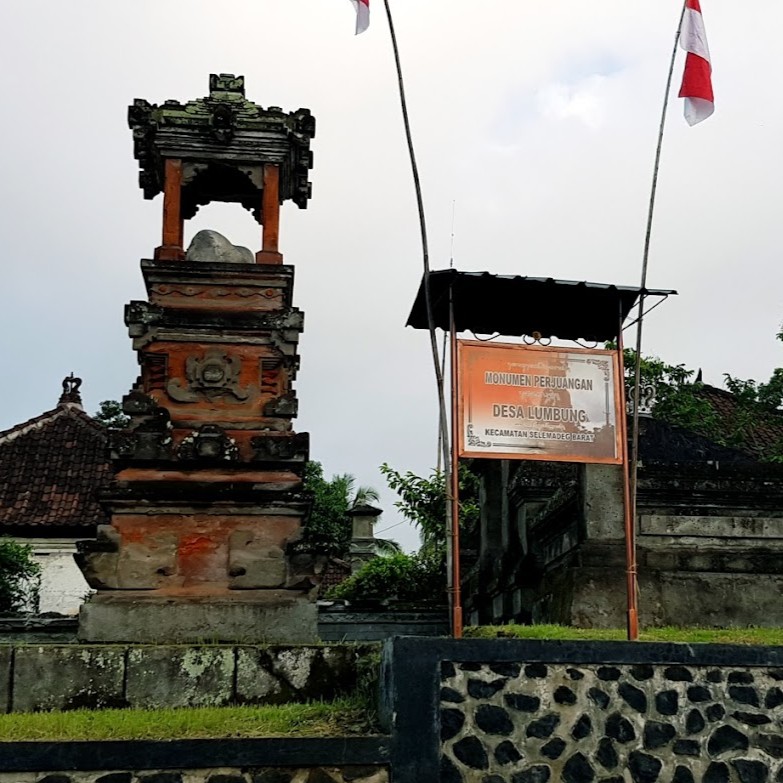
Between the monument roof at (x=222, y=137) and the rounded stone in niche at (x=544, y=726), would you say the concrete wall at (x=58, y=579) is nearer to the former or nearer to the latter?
the monument roof at (x=222, y=137)

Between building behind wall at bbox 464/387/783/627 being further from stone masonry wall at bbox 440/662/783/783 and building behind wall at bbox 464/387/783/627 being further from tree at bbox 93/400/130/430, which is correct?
tree at bbox 93/400/130/430

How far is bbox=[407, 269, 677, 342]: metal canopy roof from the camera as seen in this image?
8906 mm

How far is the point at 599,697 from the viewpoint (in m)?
7.24

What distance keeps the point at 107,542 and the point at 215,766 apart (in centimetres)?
328

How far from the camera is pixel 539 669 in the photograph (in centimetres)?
724

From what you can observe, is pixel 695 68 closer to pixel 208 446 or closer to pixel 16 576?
pixel 208 446

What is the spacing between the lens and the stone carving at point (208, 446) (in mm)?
9641

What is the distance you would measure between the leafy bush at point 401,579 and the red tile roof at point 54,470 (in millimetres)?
5644

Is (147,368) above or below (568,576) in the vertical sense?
above

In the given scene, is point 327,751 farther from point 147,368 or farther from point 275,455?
point 147,368

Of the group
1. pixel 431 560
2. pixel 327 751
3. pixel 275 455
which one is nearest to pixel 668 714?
pixel 327 751

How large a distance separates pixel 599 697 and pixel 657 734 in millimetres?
454

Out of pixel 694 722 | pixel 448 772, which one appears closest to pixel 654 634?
pixel 694 722

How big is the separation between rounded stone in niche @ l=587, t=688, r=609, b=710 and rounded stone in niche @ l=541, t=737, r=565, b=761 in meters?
0.37
